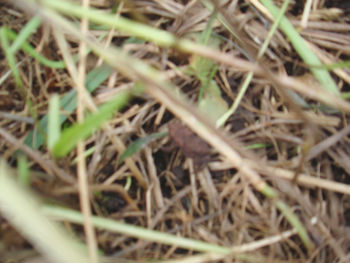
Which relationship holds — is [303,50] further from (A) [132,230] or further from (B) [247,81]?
(A) [132,230]

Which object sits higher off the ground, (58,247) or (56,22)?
(56,22)

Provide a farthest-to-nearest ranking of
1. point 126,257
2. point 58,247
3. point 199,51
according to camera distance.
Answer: point 126,257 → point 199,51 → point 58,247

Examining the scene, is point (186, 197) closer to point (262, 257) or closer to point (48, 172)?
point (262, 257)

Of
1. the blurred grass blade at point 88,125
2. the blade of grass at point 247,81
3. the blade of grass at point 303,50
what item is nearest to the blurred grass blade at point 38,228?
the blurred grass blade at point 88,125

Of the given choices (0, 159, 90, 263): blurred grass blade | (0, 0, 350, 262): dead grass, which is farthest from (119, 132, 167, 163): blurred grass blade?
(0, 159, 90, 263): blurred grass blade

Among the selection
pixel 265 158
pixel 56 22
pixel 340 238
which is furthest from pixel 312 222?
pixel 56 22

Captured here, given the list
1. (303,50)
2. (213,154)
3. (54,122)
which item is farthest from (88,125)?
(303,50)

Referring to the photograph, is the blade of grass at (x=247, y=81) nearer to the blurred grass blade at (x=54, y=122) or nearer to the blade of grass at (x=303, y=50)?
the blade of grass at (x=303, y=50)

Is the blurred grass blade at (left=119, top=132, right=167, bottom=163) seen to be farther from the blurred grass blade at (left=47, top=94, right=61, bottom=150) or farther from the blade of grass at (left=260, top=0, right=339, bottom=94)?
the blade of grass at (left=260, top=0, right=339, bottom=94)
